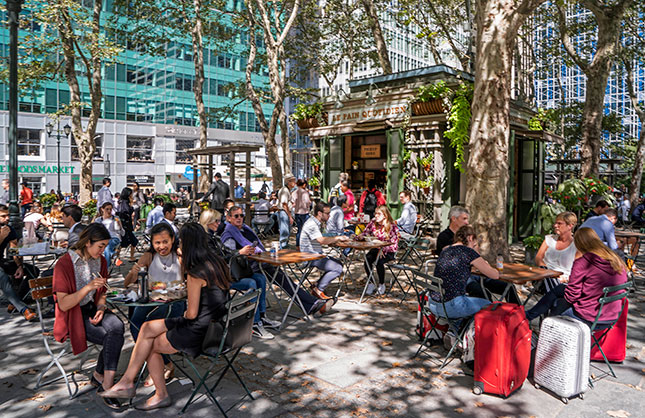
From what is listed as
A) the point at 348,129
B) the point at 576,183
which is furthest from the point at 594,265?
the point at 348,129

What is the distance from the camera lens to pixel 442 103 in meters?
13.1

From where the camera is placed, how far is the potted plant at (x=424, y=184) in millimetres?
13617

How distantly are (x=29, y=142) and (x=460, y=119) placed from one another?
3789 centimetres

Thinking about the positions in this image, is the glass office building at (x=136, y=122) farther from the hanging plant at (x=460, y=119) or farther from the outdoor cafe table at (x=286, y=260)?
the outdoor cafe table at (x=286, y=260)

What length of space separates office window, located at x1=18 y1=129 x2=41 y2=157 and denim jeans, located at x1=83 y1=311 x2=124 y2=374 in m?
40.6

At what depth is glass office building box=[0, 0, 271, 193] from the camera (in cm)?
3934

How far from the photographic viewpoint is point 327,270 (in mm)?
7531

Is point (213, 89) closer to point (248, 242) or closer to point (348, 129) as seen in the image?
point (348, 129)

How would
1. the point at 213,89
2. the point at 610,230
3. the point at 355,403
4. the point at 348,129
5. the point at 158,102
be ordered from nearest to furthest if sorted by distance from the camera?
the point at 355,403
the point at 610,230
the point at 348,129
the point at 158,102
the point at 213,89

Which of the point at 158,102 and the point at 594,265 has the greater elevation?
the point at 158,102

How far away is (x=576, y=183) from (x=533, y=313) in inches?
255

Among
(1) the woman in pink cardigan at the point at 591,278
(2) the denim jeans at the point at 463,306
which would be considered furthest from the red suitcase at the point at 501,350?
(1) the woman in pink cardigan at the point at 591,278

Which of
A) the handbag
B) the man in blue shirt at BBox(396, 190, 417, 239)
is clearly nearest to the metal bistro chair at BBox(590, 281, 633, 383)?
the handbag

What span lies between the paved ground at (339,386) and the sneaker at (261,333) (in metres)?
0.11
